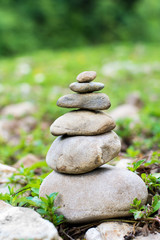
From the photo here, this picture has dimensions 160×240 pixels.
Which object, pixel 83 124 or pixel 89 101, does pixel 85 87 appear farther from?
pixel 83 124

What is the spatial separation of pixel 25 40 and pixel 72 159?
695 inches

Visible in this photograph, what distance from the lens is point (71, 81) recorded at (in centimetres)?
1061

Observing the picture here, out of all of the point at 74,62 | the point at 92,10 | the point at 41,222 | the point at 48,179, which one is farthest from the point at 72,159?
the point at 92,10

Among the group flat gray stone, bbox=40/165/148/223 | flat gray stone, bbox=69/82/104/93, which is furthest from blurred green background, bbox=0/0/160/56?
flat gray stone, bbox=40/165/148/223

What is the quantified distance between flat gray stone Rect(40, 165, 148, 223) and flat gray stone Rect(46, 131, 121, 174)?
0.35 feet

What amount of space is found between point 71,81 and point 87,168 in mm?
7913

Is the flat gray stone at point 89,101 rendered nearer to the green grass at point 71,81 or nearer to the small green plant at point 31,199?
the small green plant at point 31,199

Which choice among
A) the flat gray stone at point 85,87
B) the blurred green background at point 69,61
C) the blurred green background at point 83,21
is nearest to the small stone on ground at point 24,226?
the flat gray stone at point 85,87

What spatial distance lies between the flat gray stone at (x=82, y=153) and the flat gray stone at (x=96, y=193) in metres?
0.11

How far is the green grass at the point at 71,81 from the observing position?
Answer: 5793 millimetres

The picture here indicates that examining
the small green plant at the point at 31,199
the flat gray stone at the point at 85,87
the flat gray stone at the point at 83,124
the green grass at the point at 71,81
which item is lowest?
the small green plant at the point at 31,199

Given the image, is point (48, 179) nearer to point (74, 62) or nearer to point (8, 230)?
point (8, 230)

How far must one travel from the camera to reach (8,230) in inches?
94.0

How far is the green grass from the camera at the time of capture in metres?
5.79
